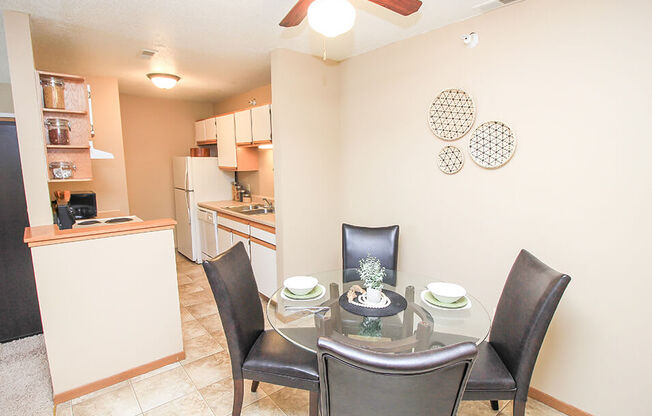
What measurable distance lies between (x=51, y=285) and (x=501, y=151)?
2.90 metres

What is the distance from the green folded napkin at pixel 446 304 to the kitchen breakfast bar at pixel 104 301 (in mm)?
1757

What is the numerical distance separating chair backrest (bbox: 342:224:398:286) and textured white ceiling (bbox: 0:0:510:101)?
4.95 feet

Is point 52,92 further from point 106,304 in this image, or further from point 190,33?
point 106,304

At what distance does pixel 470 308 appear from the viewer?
174 centimetres

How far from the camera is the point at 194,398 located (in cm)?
207

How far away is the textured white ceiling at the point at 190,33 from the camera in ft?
6.75

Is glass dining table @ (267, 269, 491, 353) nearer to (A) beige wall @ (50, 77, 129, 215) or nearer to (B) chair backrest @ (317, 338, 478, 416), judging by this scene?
(B) chair backrest @ (317, 338, 478, 416)

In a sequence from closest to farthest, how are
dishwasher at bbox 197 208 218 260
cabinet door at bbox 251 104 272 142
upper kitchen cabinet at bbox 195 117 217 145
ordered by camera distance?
1. cabinet door at bbox 251 104 272 142
2. dishwasher at bbox 197 208 218 260
3. upper kitchen cabinet at bbox 195 117 217 145

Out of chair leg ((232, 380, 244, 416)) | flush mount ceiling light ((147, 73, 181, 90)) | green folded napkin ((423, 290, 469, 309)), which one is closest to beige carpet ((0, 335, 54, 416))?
chair leg ((232, 380, 244, 416))

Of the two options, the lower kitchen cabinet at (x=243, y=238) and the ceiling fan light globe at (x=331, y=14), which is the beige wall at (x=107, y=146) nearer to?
the lower kitchen cabinet at (x=243, y=238)

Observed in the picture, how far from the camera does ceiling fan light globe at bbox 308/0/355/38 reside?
1.40 metres

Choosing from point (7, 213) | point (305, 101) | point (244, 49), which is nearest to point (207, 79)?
point (244, 49)

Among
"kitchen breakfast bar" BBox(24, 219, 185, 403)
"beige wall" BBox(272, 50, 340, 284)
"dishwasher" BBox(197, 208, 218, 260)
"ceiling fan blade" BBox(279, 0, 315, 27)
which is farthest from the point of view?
"dishwasher" BBox(197, 208, 218, 260)

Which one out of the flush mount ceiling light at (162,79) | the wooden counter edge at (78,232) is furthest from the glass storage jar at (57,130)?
the flush mount ceiling light at (162,79)
